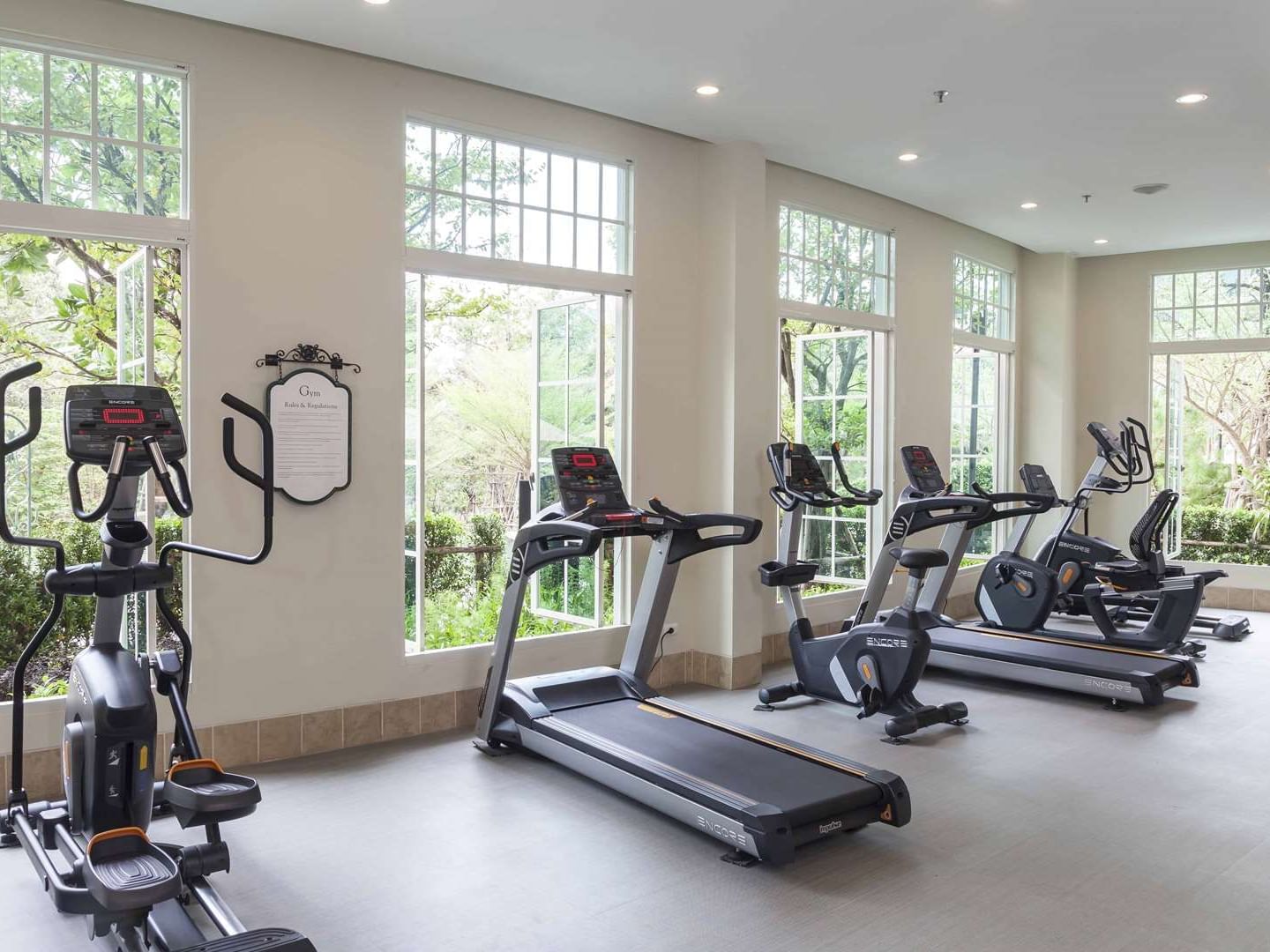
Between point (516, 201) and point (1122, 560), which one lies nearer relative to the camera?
point (516, 201)

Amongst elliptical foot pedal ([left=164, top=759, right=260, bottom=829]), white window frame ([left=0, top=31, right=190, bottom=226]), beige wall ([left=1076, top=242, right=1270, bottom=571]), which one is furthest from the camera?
beige wall ([left=1076, top=242, right=1270, bottom=571])

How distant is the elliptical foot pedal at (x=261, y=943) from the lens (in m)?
2.46

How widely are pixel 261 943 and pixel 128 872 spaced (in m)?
Result: 0.40

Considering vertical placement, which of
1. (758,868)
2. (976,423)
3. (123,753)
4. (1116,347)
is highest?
(1116,347)

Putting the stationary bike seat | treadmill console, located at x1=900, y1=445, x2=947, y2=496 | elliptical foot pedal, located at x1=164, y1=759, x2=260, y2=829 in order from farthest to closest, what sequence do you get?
treadmill console, located at x1=900, y1=445, x2=947, y2=496, the stationary bike seat, elliptical foot pedal, located at x1=164, y1=759, x2=260, y2=829

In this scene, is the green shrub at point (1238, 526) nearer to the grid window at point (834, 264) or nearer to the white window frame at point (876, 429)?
the white window frame at point (876, 429)

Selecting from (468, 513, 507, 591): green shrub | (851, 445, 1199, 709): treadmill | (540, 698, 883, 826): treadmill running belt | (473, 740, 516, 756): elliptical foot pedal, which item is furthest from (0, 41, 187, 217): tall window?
(851, 445, 1199, 709): treadmill

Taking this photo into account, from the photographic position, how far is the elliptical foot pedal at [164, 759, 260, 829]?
9.07 ft

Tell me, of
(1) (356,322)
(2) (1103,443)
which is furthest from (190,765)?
(2) (1103,443)

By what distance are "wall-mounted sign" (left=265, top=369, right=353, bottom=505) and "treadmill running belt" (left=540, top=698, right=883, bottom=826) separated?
150 cm

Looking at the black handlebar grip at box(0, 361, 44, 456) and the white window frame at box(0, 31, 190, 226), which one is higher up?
the white window frame at box(0, 31, 190, 226)

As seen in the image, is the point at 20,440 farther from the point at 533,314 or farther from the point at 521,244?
the point at 533,314

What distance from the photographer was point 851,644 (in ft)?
17.5

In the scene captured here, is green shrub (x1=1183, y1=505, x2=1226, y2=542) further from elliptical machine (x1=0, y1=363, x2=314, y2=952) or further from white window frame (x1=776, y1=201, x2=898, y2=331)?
elliptical machine (x1=0, y1=363, x2=314, y2=952)
